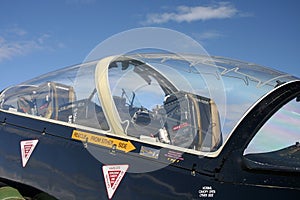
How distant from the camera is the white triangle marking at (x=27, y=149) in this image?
4262 millimetres

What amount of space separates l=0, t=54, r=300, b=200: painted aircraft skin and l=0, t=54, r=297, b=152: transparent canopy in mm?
10

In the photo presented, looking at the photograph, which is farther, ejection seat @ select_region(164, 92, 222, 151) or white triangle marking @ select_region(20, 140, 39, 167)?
white triangle marking @ select_region(20, 140, 39, 167)

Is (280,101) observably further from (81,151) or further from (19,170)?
(19,170)

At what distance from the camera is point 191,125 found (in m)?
3.76

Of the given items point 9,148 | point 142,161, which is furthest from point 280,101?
point 9,148

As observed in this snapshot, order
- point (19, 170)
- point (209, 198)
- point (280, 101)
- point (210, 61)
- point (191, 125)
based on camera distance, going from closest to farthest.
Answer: point (209, 198) → point (280, 101) → point (191, 125) → point (210, 61) → point (19, 170)

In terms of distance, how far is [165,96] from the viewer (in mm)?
4008

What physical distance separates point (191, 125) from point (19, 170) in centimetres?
190

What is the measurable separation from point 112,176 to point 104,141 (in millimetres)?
400

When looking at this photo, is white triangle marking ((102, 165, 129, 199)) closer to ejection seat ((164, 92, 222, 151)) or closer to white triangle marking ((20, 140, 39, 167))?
ejection seat ((164, 92, 222, 151))

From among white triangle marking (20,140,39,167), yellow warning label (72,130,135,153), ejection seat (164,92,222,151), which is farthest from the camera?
white triangle marking (20,140,39,167)

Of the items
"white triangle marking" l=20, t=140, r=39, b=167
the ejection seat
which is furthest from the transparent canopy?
"white triangle marking" l=20, t=140, r=39, b=167

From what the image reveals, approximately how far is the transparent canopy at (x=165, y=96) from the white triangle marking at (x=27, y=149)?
33 centimetres

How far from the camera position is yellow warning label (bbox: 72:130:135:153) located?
148 inches
